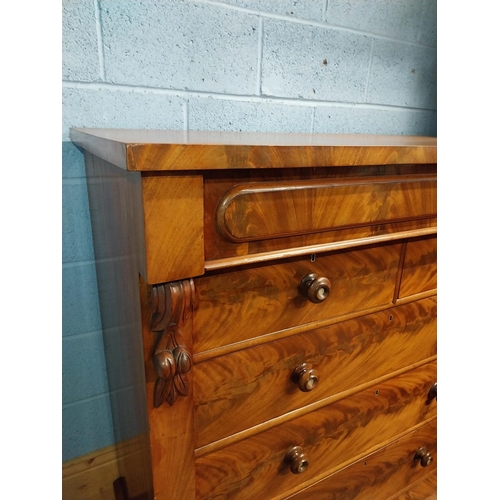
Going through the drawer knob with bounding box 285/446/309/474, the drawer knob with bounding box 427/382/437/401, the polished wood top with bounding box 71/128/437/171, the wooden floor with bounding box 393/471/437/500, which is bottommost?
the wooden floor with bounding box 393/471/437/500

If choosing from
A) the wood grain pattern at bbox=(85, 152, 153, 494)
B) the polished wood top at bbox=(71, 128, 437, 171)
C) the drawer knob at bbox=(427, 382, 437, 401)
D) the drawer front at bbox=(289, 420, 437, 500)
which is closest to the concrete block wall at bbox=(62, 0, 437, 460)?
the wood grain pattern at bbox=(85, 152, 153, 494)

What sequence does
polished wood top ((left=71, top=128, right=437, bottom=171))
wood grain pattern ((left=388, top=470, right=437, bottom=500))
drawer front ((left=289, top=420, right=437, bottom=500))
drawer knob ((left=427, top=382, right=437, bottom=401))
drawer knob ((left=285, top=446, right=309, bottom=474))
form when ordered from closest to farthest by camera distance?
polished wood top ((left=71, top=128, right=437, bottom=171)) < drawer knob ((left=285, top=446, right=309, bottom=474)) < drawer front ((left=289, top=420, right=437, bottom=500)) < drawer knob ((left=427, top=382, right=437, bottom=401)) < wood grain pattern ((left=388, top=470, right=437, bottom=500))

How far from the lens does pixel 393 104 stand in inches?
52.9

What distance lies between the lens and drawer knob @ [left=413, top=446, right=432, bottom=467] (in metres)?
1.01

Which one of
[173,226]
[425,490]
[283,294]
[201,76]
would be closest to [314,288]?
[283,294]

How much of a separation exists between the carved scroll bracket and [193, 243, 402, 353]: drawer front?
0.13 feet

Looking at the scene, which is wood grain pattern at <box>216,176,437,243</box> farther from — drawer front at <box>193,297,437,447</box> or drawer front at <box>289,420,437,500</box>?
drawer front at <box>289,420,437,500</box>

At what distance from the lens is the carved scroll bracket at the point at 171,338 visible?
0.53 meters

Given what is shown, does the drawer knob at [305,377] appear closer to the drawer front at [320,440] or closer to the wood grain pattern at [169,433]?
the drawer front at [320,440]

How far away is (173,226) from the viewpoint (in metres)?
0.50

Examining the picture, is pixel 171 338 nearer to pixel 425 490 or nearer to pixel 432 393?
pixel 432 393

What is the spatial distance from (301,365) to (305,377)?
2cm

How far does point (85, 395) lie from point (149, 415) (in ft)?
1.96

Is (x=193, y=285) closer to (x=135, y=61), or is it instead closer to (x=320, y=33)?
(x=135, y=61)
